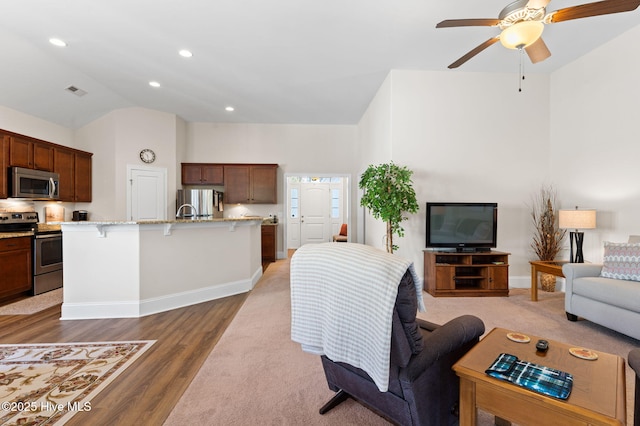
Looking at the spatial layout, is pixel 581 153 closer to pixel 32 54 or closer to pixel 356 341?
pixel 356 341

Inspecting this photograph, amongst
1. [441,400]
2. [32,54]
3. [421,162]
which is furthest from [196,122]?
[441,400]

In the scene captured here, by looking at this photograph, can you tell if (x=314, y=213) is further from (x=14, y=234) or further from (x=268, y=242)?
(x=14, y=234)

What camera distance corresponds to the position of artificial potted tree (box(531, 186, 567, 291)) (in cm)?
400

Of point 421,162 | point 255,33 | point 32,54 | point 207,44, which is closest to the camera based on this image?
point 255,33

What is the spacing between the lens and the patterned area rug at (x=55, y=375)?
1.64m

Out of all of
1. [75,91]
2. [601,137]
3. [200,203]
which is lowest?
[200,203]

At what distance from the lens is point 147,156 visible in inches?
224

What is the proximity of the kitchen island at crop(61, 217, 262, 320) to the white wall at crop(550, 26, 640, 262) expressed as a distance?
16.5 feet

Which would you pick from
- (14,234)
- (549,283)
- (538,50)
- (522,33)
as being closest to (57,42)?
(14,234)

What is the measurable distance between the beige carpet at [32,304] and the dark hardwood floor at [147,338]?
0.52ft

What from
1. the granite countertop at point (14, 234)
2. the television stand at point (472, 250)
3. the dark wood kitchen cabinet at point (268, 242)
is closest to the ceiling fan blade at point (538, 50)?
the television stand at point (472, 250)

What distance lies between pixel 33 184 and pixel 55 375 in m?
3.77

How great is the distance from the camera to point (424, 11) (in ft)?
9.43

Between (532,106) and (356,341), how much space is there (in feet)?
16.1
